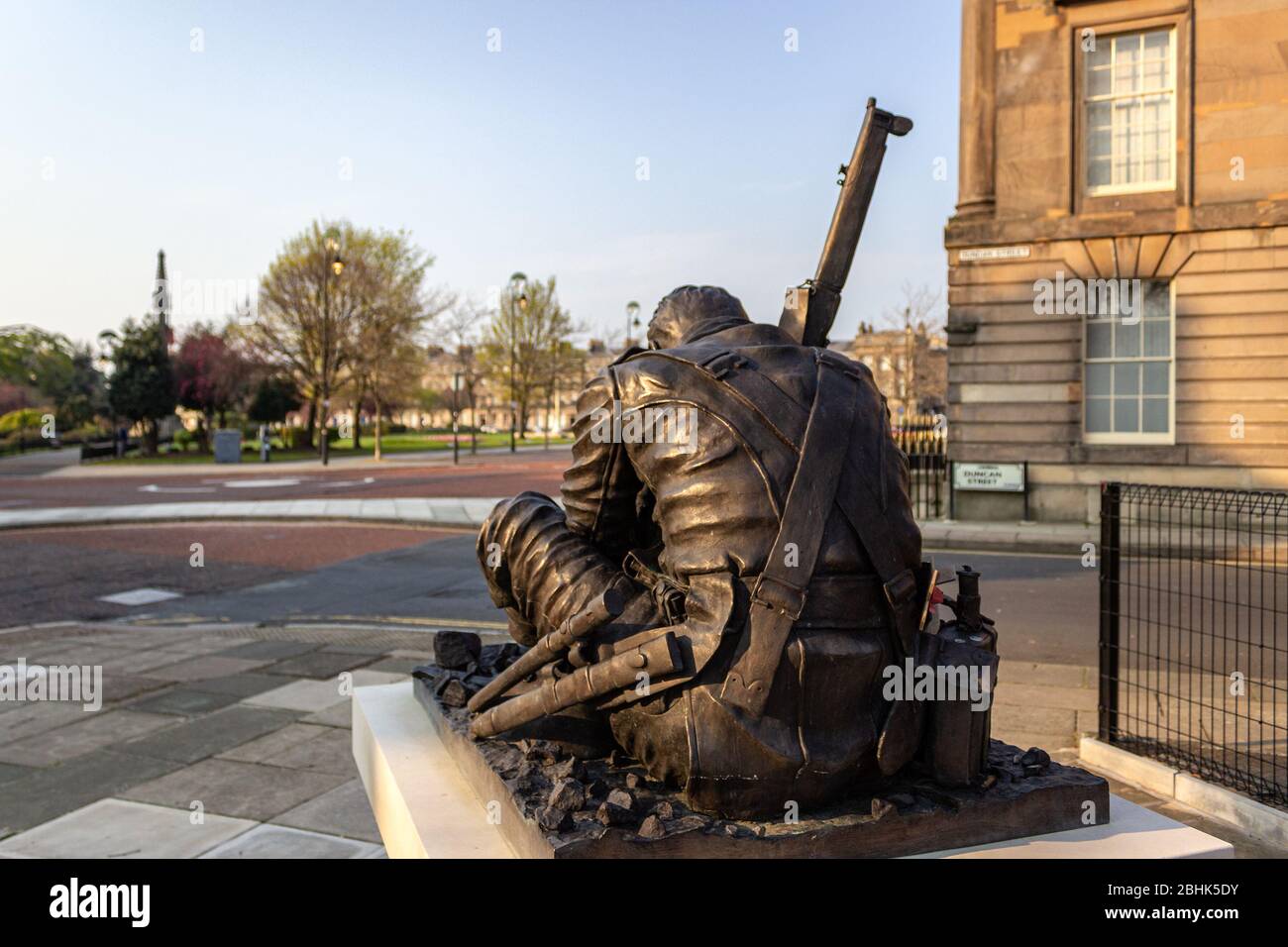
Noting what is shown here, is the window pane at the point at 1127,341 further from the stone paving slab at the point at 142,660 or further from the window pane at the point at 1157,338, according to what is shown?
the stone paving slab at the point at 142,660

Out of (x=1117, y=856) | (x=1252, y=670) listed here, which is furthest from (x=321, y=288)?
(x=1117, y=856)

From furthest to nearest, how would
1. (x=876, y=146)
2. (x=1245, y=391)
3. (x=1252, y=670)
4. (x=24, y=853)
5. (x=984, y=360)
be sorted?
(x=984, y=360), (x=1245, y=391), (x=1252, y=670), (x=24, y=853), (x=876, y=146)

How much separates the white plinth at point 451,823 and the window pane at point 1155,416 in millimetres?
16911

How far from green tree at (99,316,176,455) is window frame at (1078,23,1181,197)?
45295mm

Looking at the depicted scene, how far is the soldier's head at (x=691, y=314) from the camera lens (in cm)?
320

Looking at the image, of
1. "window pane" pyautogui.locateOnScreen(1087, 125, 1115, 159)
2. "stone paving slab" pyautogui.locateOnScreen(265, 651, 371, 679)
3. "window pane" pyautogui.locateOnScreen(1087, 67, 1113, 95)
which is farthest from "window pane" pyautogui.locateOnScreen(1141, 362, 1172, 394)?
"stone paving slab" pyautogui.locateOnScreen(265, 651, 371, 679)

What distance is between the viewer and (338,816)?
15.7 feet

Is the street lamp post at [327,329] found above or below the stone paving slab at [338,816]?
above

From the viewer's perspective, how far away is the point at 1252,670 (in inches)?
305

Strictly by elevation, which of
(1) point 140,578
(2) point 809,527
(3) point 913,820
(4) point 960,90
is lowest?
(1) point 140,578

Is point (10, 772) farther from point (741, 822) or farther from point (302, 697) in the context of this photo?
point (741, 822)

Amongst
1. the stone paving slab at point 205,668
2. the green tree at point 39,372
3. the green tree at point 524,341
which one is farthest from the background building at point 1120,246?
the green tree at point 39,372

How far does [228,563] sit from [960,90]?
16250 mm

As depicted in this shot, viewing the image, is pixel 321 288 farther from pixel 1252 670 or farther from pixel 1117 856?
pixel 1117 856
